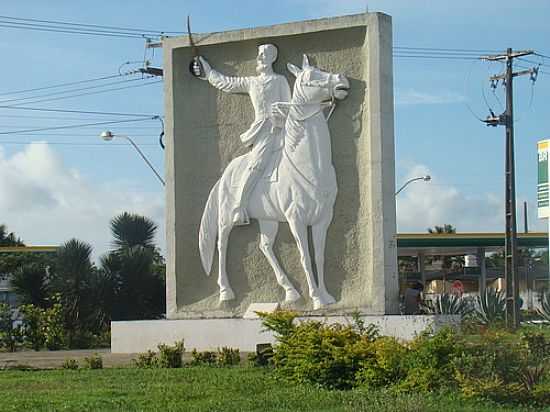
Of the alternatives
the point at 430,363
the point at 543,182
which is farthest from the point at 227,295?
the point at 543,182

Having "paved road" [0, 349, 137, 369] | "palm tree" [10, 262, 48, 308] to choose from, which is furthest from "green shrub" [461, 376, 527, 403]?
"palm tree" [10, 262, 48, 308]

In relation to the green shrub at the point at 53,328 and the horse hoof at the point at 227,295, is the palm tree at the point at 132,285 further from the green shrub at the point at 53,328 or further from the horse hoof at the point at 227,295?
the horse hoof at the point at 227,295

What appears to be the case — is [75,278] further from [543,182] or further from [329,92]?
[543,182]

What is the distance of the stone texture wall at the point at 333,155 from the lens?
19438 millimetres

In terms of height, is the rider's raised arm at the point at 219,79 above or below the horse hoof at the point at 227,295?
above

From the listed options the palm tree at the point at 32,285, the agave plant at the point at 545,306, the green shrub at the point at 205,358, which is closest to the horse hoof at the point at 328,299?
the green shrub at the point at 205,358

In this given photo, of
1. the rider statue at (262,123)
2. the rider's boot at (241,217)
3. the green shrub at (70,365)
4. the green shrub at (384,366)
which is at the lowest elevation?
the green shrub at (70,365)

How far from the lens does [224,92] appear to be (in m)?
21.2

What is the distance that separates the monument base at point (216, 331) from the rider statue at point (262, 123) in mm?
2087

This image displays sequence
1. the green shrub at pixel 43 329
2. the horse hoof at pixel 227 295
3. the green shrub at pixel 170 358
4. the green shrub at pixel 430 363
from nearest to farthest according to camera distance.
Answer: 1. the green shrub at pixel 430 363
2. the green shrub at pixel 170 358
3. the horse hoof at pixel 227 295
4. the green shrub at pixel 43 329

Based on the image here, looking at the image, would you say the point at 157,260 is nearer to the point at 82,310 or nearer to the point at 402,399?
the point at 82,310

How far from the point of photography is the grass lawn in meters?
12.1

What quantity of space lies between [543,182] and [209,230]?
19356 millimetres

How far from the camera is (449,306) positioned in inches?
838
